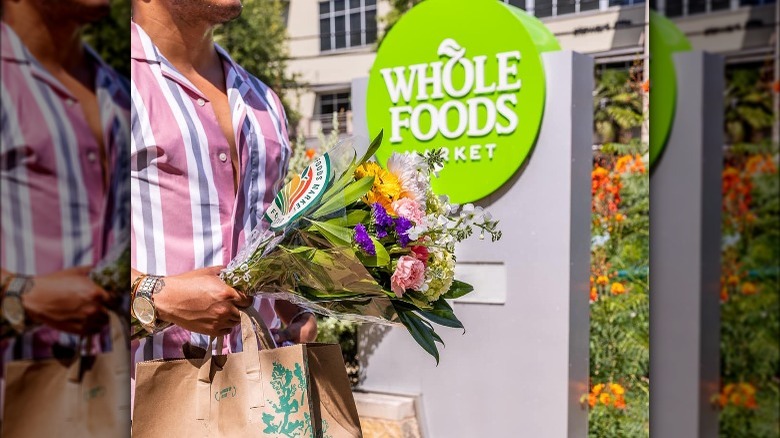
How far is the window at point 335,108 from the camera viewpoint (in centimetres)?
424

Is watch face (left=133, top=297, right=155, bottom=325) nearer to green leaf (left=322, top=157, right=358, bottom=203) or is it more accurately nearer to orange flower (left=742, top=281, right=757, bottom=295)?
green leaf (left=322, top=157, right=358, bottom=203)

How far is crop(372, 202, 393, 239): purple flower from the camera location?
1843 mm

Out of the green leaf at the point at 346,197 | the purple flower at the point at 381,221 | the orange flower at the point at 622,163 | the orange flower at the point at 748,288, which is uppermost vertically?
the orange flower at the point at 622,163

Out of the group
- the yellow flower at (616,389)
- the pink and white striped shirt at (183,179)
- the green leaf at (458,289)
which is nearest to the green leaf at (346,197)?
the green leaf at (458,289)

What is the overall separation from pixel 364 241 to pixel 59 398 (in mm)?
793

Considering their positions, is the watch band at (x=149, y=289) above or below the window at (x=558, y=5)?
below

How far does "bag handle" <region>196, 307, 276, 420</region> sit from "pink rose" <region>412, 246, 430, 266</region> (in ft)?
1.25

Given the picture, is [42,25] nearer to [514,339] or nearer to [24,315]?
[24,315]

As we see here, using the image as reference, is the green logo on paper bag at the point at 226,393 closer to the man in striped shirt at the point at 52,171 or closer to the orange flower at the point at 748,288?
the man in striped shirt at the point at 52,171

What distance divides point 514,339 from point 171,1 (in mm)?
2022

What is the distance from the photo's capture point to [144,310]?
1961 mm

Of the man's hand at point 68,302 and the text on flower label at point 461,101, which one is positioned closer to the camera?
the man's hand at point 68,302

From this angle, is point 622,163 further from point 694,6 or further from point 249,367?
point 249,367

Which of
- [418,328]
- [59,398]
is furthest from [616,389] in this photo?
[59,398]
